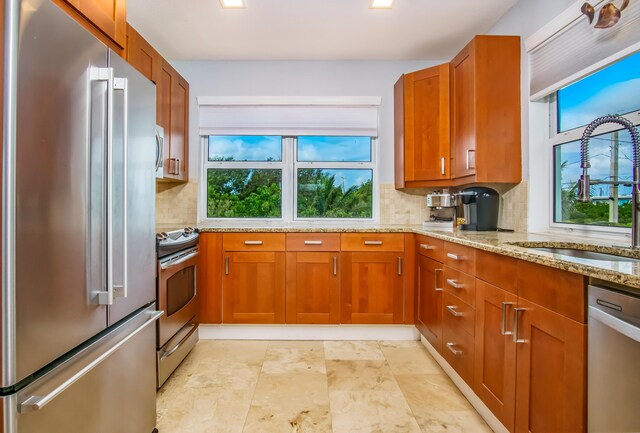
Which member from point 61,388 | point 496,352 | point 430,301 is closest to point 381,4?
point 430,301

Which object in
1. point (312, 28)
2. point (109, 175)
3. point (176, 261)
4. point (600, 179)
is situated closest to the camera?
point (109, 175)

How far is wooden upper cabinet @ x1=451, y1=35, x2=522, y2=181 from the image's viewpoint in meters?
2.33

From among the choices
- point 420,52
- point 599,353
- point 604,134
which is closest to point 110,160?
point 599,353

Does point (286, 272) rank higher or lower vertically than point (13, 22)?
lower

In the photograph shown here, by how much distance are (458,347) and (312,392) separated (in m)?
0.90

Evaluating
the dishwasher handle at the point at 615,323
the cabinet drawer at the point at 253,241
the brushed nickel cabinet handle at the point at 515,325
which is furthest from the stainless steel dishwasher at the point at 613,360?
the cabinet drawer at the point at 253,241

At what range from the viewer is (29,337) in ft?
2.75

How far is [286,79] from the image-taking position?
3.21 meters

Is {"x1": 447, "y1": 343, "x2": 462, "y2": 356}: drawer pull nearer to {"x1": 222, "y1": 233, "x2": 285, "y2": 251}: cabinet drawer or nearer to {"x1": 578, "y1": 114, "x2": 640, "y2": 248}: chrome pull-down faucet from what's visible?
{"x1": 578, "y1": 114, "x2": 640, "y2": 248}: chrome pull-down faucet

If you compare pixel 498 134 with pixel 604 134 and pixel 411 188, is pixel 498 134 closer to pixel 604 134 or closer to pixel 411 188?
pixel 604 134

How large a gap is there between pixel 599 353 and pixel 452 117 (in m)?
2.09

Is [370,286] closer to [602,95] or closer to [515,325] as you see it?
[515,325]

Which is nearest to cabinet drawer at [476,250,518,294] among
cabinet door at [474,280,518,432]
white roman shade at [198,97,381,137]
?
cabinet door at [474,280,518,432]

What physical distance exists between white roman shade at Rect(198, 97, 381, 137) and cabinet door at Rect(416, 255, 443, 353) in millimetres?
1440
